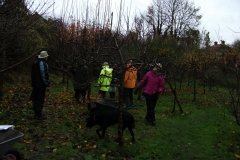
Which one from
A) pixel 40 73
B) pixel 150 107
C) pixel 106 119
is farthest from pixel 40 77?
pixel 150 107

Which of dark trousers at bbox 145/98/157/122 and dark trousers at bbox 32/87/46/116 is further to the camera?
dark trousers at bbox 145/98/157/122

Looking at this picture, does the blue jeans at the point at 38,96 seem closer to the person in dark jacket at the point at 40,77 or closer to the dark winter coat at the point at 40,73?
the person in dark jacket at the point at 40,77

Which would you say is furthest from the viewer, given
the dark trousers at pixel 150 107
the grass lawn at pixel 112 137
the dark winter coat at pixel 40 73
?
the dark trousers at pixel 150 107

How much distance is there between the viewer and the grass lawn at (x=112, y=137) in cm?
550

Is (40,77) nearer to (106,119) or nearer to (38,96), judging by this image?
(38,96)

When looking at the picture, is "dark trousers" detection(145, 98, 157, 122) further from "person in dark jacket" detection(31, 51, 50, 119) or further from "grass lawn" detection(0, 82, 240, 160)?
"person in dark jacket" detection(31, 51, 50, 119)

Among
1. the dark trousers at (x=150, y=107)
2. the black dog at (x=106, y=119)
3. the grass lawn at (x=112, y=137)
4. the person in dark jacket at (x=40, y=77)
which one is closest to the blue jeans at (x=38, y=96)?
the person in dark jacket at (x=40, y=77)

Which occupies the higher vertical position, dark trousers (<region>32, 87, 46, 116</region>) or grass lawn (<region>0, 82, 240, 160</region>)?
dark trousers (<region>32, 87, 46, 116</region>)

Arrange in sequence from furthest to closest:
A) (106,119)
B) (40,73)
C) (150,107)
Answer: (150,107) → (40,73) → (106,119)

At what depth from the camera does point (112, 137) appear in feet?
21.5

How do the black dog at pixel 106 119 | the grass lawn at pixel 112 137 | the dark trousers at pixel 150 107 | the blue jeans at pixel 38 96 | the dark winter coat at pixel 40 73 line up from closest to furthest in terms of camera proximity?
the grass lawn at pixel 112 137, the black dog at pixel 106 119, the dark winter coat at pixel 40 73, the blue jeans at pixel 38 96, the dark trousers at pixel 150 107

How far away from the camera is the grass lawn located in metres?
5.50

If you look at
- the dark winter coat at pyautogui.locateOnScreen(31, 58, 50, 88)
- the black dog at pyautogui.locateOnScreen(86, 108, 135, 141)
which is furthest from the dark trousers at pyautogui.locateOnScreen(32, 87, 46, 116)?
the black dog at pyautogui.locateOnScreen(86, 108, 135, 141)

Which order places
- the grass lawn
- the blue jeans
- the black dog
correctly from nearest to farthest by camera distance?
the grass lawn
the black dog
the blue jeans
